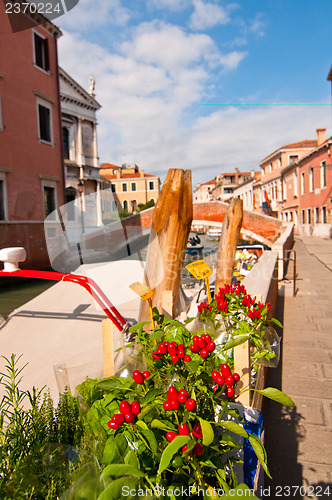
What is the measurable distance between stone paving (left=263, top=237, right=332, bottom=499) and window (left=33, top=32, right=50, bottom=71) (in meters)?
14.4

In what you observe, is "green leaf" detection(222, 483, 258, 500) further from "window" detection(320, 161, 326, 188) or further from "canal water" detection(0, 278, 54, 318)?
"window" detection(320, 161, 326, 188)

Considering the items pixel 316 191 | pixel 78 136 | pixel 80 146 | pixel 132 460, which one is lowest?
pixel 132 460

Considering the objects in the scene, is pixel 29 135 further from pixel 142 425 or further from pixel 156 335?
pixel 142 425

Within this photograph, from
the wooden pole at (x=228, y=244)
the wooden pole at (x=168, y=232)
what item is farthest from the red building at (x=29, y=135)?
the wooden pole at (x=168, y=232)

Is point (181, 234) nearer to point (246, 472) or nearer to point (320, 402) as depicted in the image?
point (320, 402)

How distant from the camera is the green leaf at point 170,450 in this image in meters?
0.60

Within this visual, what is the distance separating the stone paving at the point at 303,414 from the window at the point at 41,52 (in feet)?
47.2

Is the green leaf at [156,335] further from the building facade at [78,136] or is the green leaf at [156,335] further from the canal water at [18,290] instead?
the building facade at [78,136]

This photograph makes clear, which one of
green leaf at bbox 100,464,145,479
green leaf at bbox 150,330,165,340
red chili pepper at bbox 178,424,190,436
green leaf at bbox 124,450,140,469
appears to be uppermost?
green leaf at bbox 150,330,165,340

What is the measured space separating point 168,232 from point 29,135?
12412mm

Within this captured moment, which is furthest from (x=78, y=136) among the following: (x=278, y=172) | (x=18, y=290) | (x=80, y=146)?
(x=278, y=172)

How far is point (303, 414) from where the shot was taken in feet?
8.20

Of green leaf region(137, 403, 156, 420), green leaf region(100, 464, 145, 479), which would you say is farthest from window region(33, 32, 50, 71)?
green leaf region(100, 464, 145, 479)

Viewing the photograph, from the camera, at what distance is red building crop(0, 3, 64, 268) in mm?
12000
